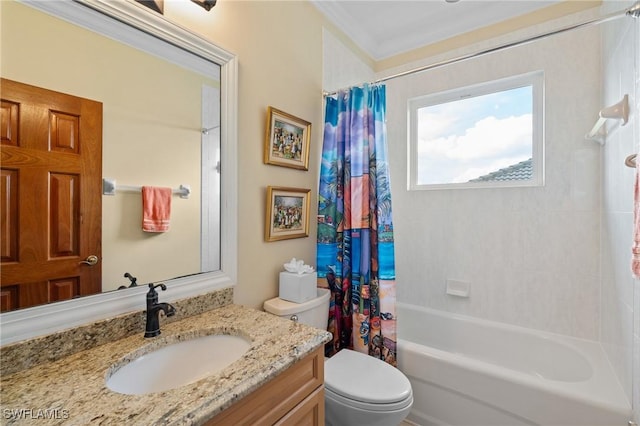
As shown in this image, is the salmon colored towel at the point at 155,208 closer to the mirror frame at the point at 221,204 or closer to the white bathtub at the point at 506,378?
the mirror frame at the point at 221,204

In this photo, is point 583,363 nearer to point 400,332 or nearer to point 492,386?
point 492,386

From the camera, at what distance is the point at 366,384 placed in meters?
1.35

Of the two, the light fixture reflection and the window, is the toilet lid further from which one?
the light fixture reflection

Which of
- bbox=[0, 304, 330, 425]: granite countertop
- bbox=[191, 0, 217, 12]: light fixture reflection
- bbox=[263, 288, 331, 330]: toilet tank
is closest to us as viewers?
bbox=[0, 304, 330, 425]: granite countertop

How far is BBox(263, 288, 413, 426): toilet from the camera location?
1.25 meters

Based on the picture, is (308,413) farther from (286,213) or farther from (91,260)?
(286,213)

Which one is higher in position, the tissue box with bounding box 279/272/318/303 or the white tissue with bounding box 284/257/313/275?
the white tissue with bounding box 284/257/313/275

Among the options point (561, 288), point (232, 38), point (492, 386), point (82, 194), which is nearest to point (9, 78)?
point (82, 194)

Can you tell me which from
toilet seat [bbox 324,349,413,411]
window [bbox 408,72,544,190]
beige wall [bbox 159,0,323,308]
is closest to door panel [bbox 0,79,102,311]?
beige wall [bbox 159,0,323,308]

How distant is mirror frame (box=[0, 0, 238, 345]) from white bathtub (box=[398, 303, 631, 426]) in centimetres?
124

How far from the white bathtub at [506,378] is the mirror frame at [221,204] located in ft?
4.08

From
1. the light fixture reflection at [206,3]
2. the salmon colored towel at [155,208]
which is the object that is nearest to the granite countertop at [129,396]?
the salmon colored towel at [155,208]

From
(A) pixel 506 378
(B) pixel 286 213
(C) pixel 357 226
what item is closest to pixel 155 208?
(B) pixel 286 213

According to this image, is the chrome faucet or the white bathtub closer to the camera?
the chrome faucet
